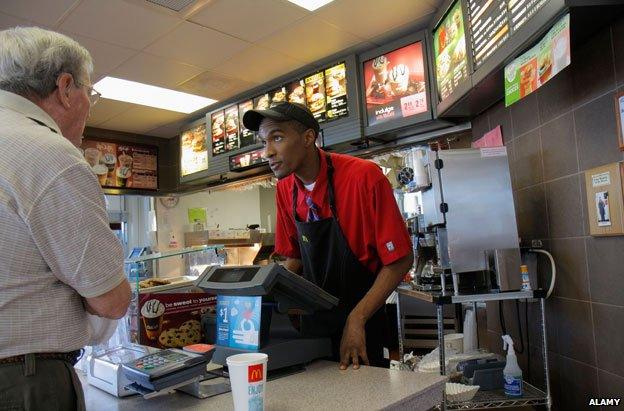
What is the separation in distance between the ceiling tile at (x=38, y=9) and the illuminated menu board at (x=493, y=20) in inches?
98.1

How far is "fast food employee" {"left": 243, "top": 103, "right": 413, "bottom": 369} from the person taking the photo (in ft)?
5.10

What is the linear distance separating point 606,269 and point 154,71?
368 cm

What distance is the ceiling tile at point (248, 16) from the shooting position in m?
3.06

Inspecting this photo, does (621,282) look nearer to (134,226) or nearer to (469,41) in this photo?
(469,41)

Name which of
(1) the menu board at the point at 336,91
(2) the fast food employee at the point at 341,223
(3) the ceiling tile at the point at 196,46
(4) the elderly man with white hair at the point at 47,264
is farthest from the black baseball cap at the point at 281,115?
(1) the menu board at the point at 336,91

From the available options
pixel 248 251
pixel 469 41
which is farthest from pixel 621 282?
pixel 248 251

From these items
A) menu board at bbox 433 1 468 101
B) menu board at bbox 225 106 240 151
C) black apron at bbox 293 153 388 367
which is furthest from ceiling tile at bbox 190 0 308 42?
black apron at bbox 293 153 388 367

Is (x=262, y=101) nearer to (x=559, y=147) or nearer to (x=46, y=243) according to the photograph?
(x=559, y=147)

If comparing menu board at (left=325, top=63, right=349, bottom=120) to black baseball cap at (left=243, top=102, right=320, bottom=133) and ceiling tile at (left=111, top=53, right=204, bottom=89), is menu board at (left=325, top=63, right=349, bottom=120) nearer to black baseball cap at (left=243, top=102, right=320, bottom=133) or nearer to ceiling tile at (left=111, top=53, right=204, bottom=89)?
ceiling tile at (left=111, top=53, right=204, bottom=89)

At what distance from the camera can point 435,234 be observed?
112 inches

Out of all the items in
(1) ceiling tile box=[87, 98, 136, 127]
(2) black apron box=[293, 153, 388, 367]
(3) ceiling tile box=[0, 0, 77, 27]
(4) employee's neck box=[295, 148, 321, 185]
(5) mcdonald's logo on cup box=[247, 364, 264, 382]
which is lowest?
(5) mcdonald's logo on cup box=[247, 364, 264, 382]

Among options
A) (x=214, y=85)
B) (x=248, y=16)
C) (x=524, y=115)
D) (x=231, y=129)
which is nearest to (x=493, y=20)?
(x=524, y=115)

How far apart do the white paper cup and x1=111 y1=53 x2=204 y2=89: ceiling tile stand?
11.3 ft

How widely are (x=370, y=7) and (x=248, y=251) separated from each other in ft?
9.87
